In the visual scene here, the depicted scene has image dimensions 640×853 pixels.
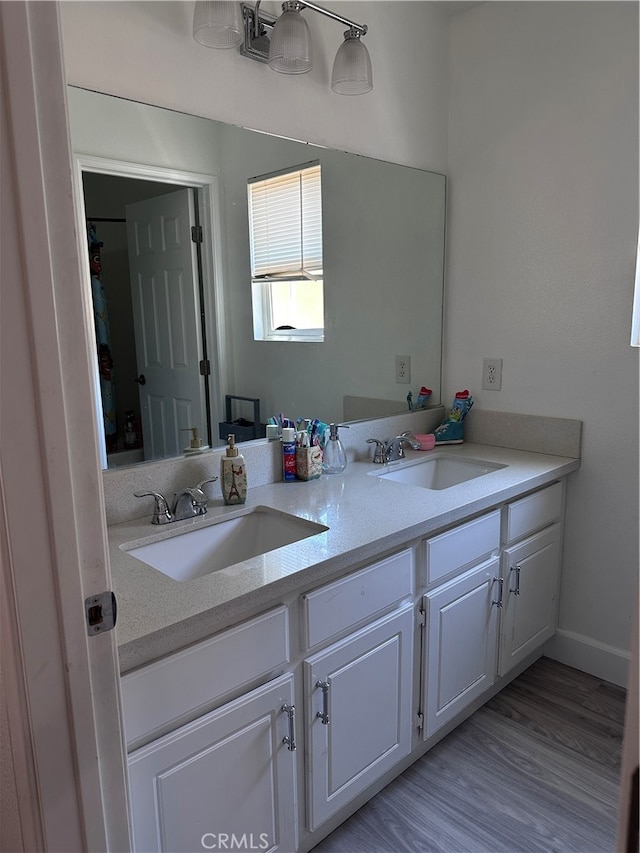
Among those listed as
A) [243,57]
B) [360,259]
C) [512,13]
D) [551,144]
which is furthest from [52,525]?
[512,13]

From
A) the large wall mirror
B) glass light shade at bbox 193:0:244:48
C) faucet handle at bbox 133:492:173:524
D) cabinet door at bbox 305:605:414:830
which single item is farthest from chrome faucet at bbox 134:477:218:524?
glass light shade at bbox 193:0:244:48

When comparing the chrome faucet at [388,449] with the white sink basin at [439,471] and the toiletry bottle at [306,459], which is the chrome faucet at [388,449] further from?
the toiletry bottle at [306,459]

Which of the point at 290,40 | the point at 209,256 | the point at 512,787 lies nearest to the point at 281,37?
the point at 290,40

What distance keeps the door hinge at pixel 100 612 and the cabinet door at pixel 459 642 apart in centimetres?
103

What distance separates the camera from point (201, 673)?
3.82 feet

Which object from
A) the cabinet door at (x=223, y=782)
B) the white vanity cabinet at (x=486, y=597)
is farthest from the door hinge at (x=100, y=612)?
the white vanity cabinet at (x=486, y=597)

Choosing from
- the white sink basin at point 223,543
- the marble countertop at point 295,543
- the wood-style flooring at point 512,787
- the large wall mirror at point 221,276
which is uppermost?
the large wall mirror at point 221,276

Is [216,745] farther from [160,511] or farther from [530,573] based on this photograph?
[530,573]

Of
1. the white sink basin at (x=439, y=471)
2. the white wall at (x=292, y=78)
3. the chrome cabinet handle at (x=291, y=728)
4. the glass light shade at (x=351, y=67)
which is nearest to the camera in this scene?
the chrome cabinet handle at (x=291, y=728)

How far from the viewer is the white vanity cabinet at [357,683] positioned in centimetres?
141

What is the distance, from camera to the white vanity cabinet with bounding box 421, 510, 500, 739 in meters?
1.72

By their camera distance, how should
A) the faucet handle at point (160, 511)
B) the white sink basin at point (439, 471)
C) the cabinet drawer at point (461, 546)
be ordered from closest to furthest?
the faucet handle at point (160, 511)
the cabinet drawer at point (461, 546)
the white sink basin at point (439, 471)

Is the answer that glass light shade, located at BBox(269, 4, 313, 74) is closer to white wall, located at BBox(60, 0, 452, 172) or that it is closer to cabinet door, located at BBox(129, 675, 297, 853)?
white wall, located at BBox(60, 0, 452, 172)

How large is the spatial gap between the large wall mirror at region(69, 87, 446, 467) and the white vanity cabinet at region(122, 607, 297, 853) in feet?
2.23
